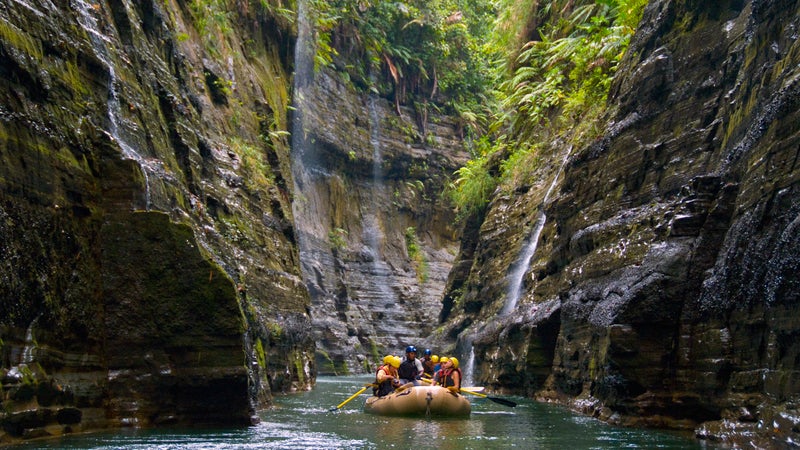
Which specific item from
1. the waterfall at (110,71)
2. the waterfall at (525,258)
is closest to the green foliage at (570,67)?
the waterfall at (525,258)

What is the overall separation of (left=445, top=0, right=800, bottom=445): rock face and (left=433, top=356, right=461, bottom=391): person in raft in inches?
78.5

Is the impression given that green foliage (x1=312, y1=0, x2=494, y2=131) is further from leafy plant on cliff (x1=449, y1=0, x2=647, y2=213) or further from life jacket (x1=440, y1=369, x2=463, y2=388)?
life jacket (x1=440, y1=369, x2=463, y2=388)

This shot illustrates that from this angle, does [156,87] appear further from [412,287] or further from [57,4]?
[412,287]

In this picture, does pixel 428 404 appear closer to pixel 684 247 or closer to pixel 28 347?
pixel 684 247

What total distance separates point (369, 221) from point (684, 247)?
2742 centimetres

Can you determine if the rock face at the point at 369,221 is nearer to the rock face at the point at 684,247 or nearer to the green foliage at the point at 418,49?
the green foliage at the point at 418,49

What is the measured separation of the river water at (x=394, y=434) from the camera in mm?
7930

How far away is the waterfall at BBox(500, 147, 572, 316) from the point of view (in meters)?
18.5

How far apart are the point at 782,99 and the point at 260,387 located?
881cm

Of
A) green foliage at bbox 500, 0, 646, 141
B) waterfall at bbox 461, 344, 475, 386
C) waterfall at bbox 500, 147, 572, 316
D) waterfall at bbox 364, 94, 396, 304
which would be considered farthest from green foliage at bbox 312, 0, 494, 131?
waterfall at bbox 461, 344, 475, 386

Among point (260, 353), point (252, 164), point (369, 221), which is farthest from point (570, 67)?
point (369, 221)

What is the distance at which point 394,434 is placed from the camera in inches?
394

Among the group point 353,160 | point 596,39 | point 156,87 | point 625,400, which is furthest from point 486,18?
point 625,400

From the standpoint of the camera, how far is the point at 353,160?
119ft
